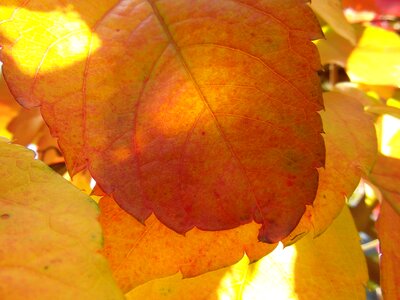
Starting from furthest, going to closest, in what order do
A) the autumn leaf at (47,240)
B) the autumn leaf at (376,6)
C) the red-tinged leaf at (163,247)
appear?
1. the autumn leaf at (376,6)
2. the red-tinged leaf at (163,247)
3. the autumn leaf at (47,240)

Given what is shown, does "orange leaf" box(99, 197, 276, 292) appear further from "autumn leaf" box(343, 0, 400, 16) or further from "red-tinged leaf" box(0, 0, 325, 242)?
"autumn leaf" box(343, 0, 400, 16)

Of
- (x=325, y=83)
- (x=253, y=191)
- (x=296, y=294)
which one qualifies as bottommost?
(x=325, y=83)

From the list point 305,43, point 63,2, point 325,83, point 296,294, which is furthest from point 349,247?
point 325,83

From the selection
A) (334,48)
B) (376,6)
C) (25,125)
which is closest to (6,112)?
(25,125)

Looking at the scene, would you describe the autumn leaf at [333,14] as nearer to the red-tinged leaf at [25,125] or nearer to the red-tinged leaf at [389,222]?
the red-tinged leaf at [389,222]

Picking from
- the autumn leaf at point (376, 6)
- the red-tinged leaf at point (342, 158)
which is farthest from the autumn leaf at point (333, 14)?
the autumn leaf at point (376, 6)

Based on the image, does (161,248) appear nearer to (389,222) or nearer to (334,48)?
(389,222)

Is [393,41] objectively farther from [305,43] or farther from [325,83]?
[305,43]
